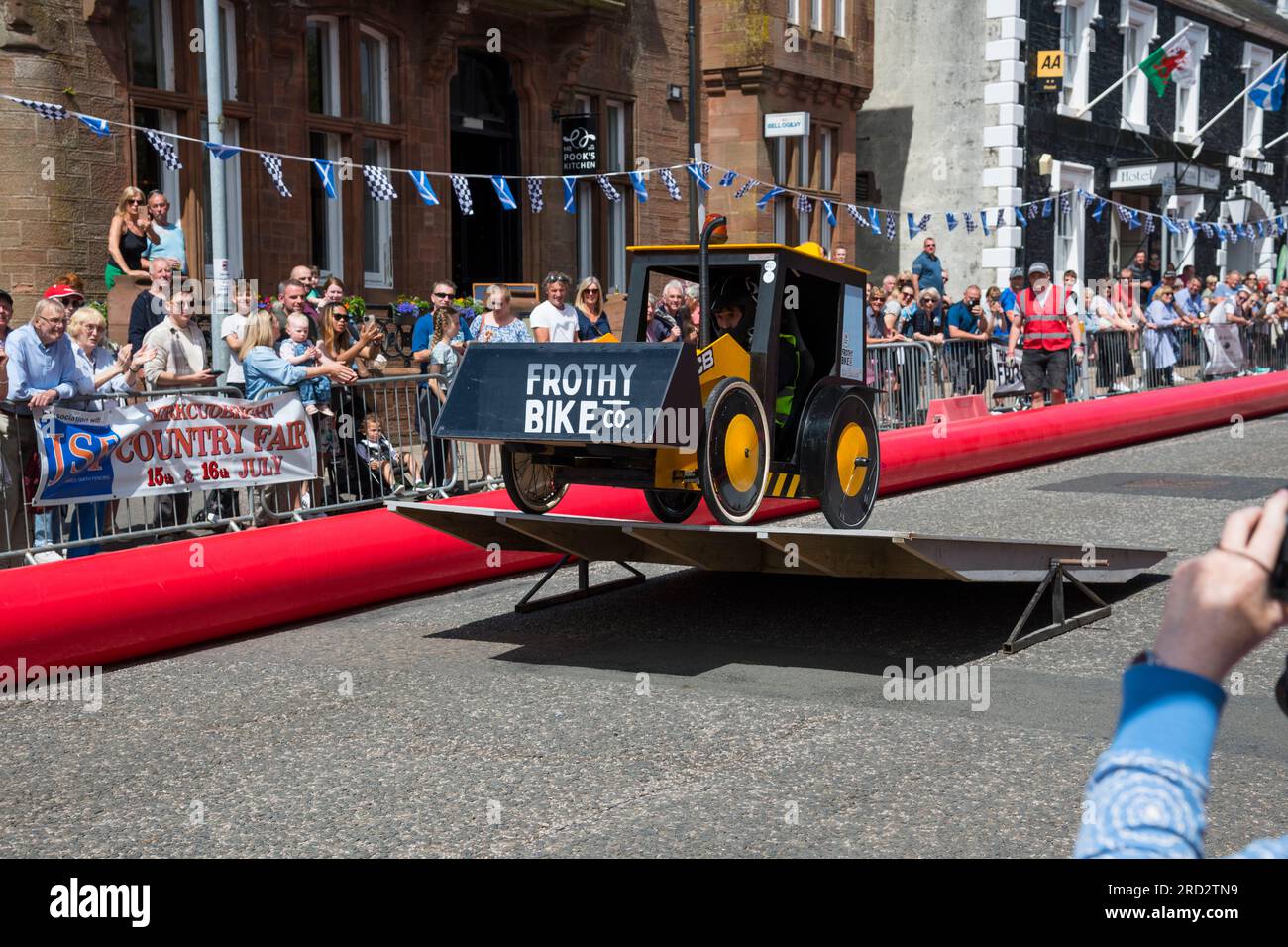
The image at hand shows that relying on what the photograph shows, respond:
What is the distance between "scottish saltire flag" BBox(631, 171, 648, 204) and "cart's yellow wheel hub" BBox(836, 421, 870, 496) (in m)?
14.6

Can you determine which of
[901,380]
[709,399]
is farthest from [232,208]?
[709,399]

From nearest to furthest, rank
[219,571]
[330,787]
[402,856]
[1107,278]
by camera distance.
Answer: [402,856], [330,787], [219,571], [1107,278]

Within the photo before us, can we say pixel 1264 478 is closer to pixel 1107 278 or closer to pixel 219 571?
pixel 219 571

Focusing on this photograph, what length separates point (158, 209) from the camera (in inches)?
556

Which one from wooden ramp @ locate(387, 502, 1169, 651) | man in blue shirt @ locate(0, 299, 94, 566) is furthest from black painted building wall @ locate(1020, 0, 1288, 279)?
man in blue shirt @ locate(0, 299, 94, 566)

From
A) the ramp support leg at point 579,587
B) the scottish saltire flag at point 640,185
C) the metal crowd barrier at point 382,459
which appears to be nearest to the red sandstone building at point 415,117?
the scottish saltire flag at point 640,185

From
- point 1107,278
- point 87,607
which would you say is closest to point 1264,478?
point 87,607

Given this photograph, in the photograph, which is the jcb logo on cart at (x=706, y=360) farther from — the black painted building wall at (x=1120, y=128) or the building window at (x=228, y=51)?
the black painted building wall at (x=1120, y=128)

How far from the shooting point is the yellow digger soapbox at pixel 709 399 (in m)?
7.78

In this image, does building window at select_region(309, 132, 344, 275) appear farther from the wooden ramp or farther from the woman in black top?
the wooden ramp

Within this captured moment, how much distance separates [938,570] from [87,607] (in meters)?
4.13

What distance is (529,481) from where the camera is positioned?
891 cm

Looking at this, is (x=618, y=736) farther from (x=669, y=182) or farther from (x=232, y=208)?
(x=669, y=182)

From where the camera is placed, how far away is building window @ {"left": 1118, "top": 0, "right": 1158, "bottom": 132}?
3559 centimetres
